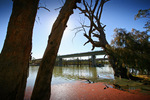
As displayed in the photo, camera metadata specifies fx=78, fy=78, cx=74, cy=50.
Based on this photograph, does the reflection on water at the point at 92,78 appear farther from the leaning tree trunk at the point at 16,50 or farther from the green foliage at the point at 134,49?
the leaning tree trunk at the point at 16,50

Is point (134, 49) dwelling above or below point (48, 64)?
above

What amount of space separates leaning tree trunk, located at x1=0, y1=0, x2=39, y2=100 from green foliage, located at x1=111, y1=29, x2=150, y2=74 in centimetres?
692

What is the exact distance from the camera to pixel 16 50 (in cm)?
143

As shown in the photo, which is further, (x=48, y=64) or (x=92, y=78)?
(x=92, y=78)

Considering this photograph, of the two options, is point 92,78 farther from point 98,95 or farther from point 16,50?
point 16,50

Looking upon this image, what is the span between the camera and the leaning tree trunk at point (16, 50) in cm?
130

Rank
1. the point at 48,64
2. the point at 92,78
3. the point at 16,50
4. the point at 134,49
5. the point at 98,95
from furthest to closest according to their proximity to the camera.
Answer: the point at 92,78, the point at 134,49, the point at 98,95, the point at 48,64, the point at 16,50

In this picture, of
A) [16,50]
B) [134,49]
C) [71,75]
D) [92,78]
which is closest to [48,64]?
[16,50]

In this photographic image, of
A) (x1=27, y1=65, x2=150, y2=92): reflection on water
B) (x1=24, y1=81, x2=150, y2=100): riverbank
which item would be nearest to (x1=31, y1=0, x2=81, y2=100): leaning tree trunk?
(x1=24, y1=81, x2=150, y2=100): riverbank

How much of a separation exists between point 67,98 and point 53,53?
9.11 feet

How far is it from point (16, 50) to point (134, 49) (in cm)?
739

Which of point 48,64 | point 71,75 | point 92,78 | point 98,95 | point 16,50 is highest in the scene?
point 16,50

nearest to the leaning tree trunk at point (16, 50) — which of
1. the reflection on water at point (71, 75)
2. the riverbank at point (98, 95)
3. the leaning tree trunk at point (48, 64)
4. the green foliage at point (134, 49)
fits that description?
the leaning tree trunk at point (48, 64)

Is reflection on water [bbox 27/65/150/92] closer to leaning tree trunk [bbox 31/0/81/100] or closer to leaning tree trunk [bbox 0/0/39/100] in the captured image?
leaning tree trunk [bbox 31/0/81/100]
